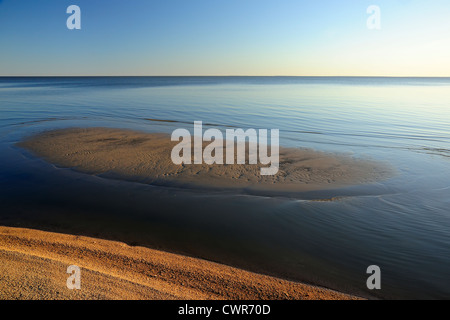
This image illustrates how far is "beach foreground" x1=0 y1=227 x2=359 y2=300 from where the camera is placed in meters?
4.37

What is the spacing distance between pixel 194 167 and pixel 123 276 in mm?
7183

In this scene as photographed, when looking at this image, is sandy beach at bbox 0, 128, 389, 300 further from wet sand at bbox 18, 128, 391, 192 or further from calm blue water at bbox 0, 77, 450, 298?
calm blue water at bbox 0, 77, 450, 298

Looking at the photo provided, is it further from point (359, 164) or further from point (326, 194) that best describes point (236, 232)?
point (359, 164)

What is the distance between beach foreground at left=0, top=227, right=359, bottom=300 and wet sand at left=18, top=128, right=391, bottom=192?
4.56 m

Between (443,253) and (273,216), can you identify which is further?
(273,216)

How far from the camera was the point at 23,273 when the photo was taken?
468 centimetres

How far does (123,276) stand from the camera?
4.89 m

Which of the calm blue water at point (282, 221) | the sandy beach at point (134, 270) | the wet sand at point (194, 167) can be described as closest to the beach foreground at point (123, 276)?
the sandy beach at point (134, 270)

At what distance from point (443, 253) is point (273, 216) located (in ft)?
12.7

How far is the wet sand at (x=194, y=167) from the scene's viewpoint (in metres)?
10.4

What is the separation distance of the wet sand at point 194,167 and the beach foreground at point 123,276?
4558mm

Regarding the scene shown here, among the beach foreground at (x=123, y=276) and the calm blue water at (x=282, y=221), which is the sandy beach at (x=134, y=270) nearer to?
the beach foreground at (x=123, y=276)

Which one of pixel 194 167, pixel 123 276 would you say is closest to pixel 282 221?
pixel 123 276
